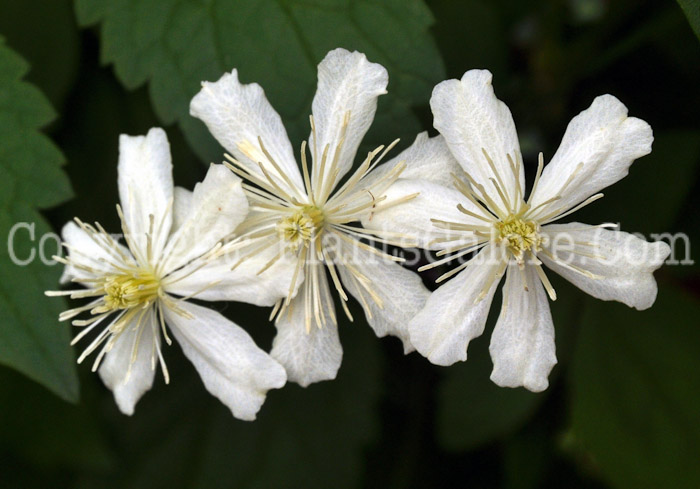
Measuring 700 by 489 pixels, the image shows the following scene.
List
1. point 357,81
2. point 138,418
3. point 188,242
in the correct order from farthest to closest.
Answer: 1. point 138,418
2. point 188,242
3. point 357,81

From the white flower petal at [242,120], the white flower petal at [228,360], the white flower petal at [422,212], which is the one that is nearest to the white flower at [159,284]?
the white flower petal at [228,360]

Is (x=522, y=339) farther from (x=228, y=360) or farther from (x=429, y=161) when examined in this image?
(x=228, y=360)

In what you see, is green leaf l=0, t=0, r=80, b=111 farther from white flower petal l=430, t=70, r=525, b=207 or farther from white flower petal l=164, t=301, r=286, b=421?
white flower petal l=430, t=70, r=525, b=207

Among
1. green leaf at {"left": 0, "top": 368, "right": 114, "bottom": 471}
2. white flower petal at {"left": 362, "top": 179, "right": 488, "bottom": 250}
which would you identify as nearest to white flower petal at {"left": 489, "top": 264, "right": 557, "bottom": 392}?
white flower petal at {"left": 362, "top": 179, "right": 488, "bottom": 250}

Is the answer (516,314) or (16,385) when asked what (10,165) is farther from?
(516,314)

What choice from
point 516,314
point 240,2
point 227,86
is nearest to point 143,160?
point 227,86

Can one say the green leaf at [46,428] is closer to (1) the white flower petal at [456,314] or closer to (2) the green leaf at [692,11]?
(1) the white flower petal at [456,314]
